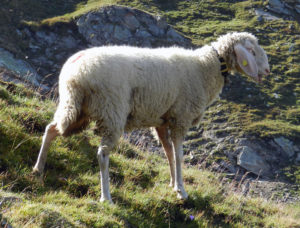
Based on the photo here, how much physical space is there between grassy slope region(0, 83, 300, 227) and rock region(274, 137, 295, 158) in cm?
1703

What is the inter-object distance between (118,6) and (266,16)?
16469mm

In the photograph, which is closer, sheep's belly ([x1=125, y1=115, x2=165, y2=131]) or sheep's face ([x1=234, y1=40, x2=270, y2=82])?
sheep's belly ([x1=125, y1=115, x2=165, y2=131])

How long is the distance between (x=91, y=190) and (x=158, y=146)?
1293 cm

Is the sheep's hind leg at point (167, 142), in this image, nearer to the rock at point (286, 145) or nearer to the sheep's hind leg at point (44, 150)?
the sheep's hind leg at point (44, 150)

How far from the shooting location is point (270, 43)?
34.9 m

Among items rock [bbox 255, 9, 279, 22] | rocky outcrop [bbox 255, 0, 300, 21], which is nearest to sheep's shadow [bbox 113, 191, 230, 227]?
rock [bbox 255, 9, 279, 22]

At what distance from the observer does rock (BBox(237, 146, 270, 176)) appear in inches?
862

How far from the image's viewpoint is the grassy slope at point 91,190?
4.25 m

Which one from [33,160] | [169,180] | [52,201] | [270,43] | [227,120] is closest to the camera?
[52,201]

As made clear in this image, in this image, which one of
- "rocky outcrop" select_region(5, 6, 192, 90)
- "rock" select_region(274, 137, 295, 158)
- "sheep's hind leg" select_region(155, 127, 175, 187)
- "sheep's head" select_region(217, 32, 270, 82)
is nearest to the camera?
"sheep's hind leg" select_region(155, 127, 175, 187)

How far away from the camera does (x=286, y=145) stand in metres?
23.7

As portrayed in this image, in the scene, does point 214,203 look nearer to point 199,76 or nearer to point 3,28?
point 199,76

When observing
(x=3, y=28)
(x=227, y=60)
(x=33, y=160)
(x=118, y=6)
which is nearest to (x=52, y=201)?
(x=33, y=160)

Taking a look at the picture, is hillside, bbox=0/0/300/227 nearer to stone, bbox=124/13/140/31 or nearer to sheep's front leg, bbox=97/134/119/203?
sheep's front leg, bbox=97/134/119/203
